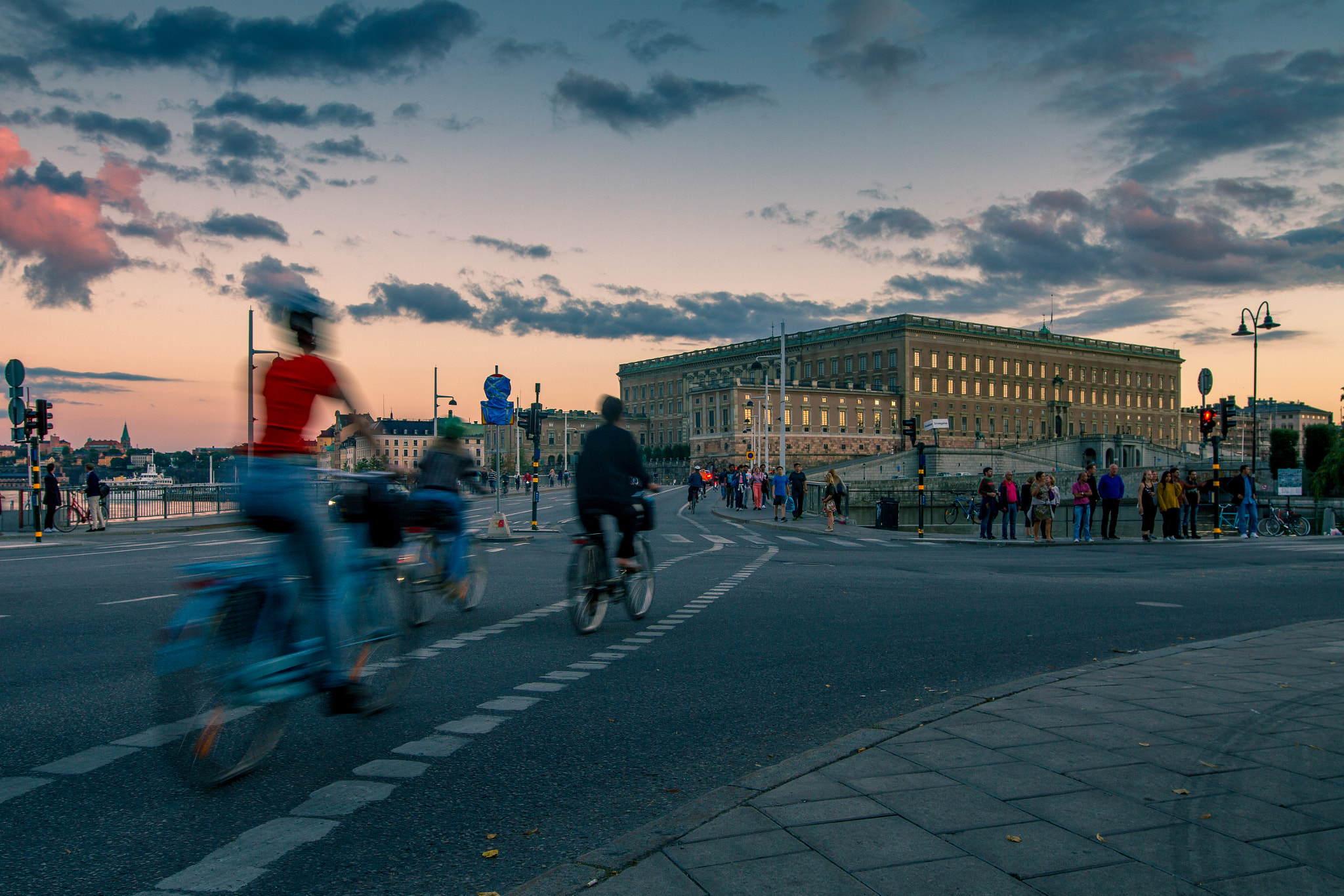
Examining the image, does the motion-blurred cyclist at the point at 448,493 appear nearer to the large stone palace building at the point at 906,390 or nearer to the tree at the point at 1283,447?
the large stone palace building at the point at 906,390

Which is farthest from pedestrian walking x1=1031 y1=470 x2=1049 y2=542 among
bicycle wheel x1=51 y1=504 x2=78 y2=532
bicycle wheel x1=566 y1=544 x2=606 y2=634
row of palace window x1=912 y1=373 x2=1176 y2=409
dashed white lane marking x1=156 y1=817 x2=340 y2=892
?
row of palace window x1=912 y1=373 x2=1176 y2=409

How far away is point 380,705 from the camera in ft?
18.1

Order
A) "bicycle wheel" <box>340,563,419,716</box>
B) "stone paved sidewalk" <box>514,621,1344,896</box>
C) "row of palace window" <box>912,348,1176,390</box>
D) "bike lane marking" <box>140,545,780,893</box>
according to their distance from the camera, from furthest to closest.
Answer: "row of palace window" <box>912,348,1176,390</box>, "bicycle wheel" <box>340,563,419,716</box>, "bike lane marking" <box>140,545,780,893</box>, "stone paved sidewalk" <box>514,621,1344,896</box>

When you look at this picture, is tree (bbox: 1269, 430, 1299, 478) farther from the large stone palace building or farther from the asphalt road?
the asphalt road

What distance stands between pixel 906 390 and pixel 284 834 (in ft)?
419

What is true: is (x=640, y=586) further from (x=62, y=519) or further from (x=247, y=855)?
(x=62, y=519)

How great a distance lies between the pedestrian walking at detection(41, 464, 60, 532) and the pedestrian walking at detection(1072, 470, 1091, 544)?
86.6ft

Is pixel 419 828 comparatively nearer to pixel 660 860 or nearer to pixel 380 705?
pixel 660 860

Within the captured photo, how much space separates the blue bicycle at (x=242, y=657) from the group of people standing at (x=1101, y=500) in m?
22.0

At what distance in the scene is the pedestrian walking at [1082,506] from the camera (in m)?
24.3

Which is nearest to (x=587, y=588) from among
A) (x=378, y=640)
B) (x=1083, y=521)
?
(x=378, y=640)

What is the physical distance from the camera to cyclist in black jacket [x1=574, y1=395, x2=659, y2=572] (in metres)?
8.76

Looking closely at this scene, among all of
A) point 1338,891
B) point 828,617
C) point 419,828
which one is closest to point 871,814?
point 1338,891

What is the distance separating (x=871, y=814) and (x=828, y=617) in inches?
244
